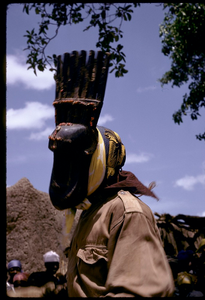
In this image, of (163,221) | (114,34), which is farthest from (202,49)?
(114,34)

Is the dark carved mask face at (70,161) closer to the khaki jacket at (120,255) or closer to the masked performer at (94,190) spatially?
the masked performer at (94,190)

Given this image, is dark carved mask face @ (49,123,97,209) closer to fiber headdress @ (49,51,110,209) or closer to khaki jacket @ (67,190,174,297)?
fiber headdress @ (49,51,110,209)

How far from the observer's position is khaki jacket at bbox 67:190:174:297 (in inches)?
77.5

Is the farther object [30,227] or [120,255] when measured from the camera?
[30,227]

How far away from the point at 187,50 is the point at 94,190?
8622 millimetres

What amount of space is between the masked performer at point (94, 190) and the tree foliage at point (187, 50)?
758 centimetres

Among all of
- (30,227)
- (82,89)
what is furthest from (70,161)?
(30,227)

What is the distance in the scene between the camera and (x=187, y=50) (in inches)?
403

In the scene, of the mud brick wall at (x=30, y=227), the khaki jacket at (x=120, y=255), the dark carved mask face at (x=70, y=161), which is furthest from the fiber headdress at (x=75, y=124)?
the mud brick wall at (x=30, y=227)

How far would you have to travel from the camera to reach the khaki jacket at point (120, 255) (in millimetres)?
1970

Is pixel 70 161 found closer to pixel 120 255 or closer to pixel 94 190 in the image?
pixel 94 190

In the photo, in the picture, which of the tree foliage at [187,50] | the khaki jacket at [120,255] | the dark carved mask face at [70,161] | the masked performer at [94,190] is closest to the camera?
the khaki jacket at [120,255]

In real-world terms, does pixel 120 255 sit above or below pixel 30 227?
below
